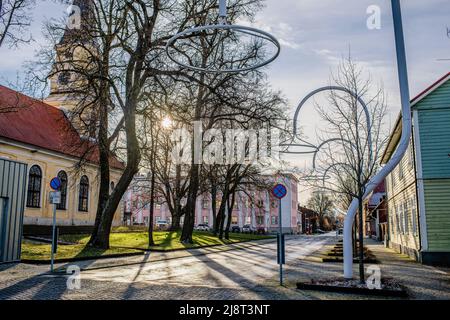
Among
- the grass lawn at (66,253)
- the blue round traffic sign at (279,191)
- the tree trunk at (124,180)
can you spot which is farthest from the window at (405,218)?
the grass lawn at (66,253)

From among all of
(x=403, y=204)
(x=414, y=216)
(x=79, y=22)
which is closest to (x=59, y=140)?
(x=79, y=22)

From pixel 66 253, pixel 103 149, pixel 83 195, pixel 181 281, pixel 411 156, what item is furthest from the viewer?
pixel 83 195

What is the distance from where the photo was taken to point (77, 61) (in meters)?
22.4

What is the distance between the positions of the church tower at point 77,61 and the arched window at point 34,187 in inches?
516

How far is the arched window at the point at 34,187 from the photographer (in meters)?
35.2

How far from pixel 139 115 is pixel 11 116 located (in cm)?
1737

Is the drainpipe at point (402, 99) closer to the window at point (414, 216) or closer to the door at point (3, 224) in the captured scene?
the window at point (414, 216)

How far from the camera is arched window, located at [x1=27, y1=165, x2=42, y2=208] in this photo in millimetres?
35219

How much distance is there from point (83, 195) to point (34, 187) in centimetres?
770

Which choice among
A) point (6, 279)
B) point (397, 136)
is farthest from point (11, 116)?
point (397, 136)

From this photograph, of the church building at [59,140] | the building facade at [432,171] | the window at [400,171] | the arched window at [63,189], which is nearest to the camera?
the building facade at [432,171]

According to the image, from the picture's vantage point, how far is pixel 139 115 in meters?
23.6

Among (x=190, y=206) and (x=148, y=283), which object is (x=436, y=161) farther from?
(x=190, y=206)

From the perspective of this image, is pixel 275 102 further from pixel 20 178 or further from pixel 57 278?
pixel 57 278
